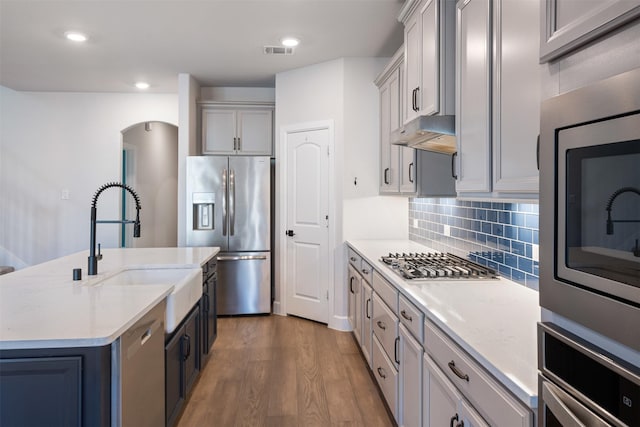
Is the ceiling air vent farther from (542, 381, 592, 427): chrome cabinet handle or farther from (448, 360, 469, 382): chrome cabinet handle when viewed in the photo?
(542, 381, 592, 427): chrome cabinet handle

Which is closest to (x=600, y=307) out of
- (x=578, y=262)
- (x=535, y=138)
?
(x=578, y=262)

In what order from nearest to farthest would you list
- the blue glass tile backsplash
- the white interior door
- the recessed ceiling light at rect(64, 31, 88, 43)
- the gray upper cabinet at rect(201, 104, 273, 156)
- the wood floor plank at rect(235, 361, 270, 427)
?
the blue glass tile backsplash
the wood floor plank at rect(235, 361, 270, 427)
the recessed ceiling light at rect(64, 31, 88, 43)
the white interior door
the gray upper cabinet at rect(201, 104, 273, 156)

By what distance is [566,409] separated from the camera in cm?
77

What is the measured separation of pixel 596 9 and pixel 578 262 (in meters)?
0.48

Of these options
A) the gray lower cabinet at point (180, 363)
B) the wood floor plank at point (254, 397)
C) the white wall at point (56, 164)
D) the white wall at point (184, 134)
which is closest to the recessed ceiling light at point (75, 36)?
the white wall at point (184, 134)

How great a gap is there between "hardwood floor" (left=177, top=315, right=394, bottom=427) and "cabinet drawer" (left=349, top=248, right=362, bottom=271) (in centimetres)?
74

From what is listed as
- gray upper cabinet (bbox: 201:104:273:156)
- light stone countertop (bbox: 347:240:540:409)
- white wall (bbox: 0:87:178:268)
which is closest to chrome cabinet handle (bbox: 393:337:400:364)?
light stone countertop (bbox: 347:240:540:409)

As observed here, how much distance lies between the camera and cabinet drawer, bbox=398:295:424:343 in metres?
1.74

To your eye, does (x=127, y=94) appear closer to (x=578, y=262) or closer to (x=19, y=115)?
(x=19, y=115)

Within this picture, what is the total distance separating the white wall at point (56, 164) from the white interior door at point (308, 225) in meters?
2.43

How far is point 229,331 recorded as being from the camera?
4.09 metres

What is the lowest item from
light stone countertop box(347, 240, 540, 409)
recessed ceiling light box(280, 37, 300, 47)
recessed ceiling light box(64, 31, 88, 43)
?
light stone countertop box(347, 240, 540, 409)

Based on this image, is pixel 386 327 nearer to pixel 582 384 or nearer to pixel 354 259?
pixel 354 259

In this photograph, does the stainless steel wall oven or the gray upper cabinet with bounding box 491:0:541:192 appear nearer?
the stainless steel wall oven
